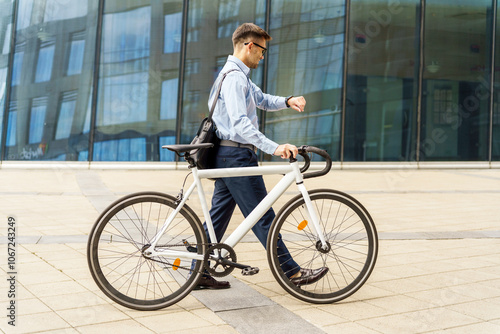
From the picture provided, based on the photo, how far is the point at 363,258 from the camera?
4035 millimetres

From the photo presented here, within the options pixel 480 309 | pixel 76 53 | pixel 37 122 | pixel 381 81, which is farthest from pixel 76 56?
pixel 480 309

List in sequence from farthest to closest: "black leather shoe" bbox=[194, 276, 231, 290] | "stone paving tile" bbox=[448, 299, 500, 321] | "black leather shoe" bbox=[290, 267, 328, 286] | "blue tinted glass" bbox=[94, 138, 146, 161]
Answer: "blue tinted glass" bbox=[94, 138, 146, 161], "black leather shoe" bbox=[194, 276, 231, 290], "black leather shoe" bbox=[290, 267, 328, 286], "stone paving tile" bbox=[448, 299, 500, 321]

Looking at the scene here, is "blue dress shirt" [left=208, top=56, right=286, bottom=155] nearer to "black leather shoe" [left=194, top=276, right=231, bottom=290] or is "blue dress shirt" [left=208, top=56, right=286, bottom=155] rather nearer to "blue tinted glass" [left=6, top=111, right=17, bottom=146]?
"black leather shoe" [left=194, top=276, right=231, bottom=290]

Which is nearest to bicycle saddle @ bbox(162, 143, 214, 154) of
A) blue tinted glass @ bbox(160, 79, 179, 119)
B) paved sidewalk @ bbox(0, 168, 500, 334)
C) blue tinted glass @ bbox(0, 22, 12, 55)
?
paved sidewalk @ bbox(0, 168, 500, 334)

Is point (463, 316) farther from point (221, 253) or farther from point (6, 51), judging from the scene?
point (6, 51)

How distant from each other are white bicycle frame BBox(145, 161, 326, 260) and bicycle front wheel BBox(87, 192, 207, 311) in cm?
4

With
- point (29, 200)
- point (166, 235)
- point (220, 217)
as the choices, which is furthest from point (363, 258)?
point (29, 200)

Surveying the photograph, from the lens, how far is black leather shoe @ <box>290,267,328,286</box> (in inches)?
158

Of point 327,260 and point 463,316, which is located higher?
point 327,260

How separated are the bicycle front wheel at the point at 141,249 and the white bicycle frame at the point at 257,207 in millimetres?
45

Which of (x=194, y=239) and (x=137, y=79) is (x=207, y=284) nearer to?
(x=194, y=239)

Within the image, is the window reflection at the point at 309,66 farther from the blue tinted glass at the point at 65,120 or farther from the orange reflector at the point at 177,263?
the orange reflector at the point at 177,263

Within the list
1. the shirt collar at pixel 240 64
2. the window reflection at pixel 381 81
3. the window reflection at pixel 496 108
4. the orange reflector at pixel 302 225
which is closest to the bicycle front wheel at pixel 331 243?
the orange reflector at pixel 302 225

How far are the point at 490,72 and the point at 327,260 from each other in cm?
1600
